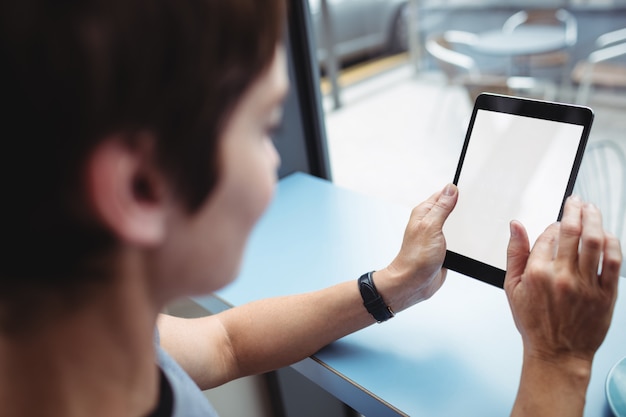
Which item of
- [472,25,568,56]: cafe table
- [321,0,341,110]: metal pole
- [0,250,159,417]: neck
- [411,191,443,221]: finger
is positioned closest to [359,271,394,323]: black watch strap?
[411,191,443,221]: finger

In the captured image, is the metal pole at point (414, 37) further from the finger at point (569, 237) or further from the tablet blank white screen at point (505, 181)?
the finger at point (569, 237)

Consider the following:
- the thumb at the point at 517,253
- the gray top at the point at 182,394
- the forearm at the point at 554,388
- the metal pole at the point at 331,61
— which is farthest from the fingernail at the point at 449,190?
the metal pole at the point at 331,61

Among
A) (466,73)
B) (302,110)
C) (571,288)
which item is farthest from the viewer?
(466,73)

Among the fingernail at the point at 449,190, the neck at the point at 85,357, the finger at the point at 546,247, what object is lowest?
the finger at the point at 546,247

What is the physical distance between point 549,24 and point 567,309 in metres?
2.11

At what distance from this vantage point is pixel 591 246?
51 cm

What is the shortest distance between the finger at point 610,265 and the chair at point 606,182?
0.70 m

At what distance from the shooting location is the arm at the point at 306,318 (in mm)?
728

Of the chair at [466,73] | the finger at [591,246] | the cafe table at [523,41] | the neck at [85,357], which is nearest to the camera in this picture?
the neck at [85,357]

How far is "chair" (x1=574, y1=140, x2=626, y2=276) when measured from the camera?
4.00ft

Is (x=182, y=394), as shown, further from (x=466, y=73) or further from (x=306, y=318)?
(x=466, y=73)

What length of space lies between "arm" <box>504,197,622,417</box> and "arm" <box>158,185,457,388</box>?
0.19m

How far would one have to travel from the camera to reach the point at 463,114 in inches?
79.0

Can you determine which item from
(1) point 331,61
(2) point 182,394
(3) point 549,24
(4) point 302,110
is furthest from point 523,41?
(2) point 182,394
